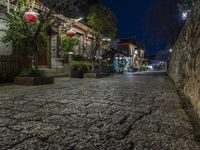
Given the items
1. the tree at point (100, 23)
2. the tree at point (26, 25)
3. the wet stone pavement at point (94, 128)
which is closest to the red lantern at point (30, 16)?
the tree at point (26, 25)

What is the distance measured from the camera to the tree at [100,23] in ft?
51.9

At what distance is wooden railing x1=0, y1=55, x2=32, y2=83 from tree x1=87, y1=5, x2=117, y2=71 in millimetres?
6311

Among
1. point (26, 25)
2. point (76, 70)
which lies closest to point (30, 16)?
point (26, 25)

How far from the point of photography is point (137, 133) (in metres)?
2.79

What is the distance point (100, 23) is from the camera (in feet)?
51.6

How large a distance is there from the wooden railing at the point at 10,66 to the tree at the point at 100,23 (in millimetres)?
6311

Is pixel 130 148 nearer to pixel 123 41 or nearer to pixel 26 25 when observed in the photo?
pixel 26 25

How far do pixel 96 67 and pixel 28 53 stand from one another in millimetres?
7400

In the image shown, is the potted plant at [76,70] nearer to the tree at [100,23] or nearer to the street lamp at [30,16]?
the tree at [100,23]

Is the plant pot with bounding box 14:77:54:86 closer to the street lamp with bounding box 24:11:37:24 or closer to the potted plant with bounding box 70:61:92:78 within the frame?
the street lamp with bounding box 24:11:37:24

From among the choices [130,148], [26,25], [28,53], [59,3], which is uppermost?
[59,3]

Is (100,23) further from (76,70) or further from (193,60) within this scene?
(193,60)

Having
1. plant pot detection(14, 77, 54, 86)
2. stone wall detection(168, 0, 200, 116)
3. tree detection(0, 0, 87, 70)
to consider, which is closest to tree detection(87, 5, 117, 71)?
tree detection(0, 0, 87, 70)

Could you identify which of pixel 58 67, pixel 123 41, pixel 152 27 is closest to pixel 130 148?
pixel 58 67
